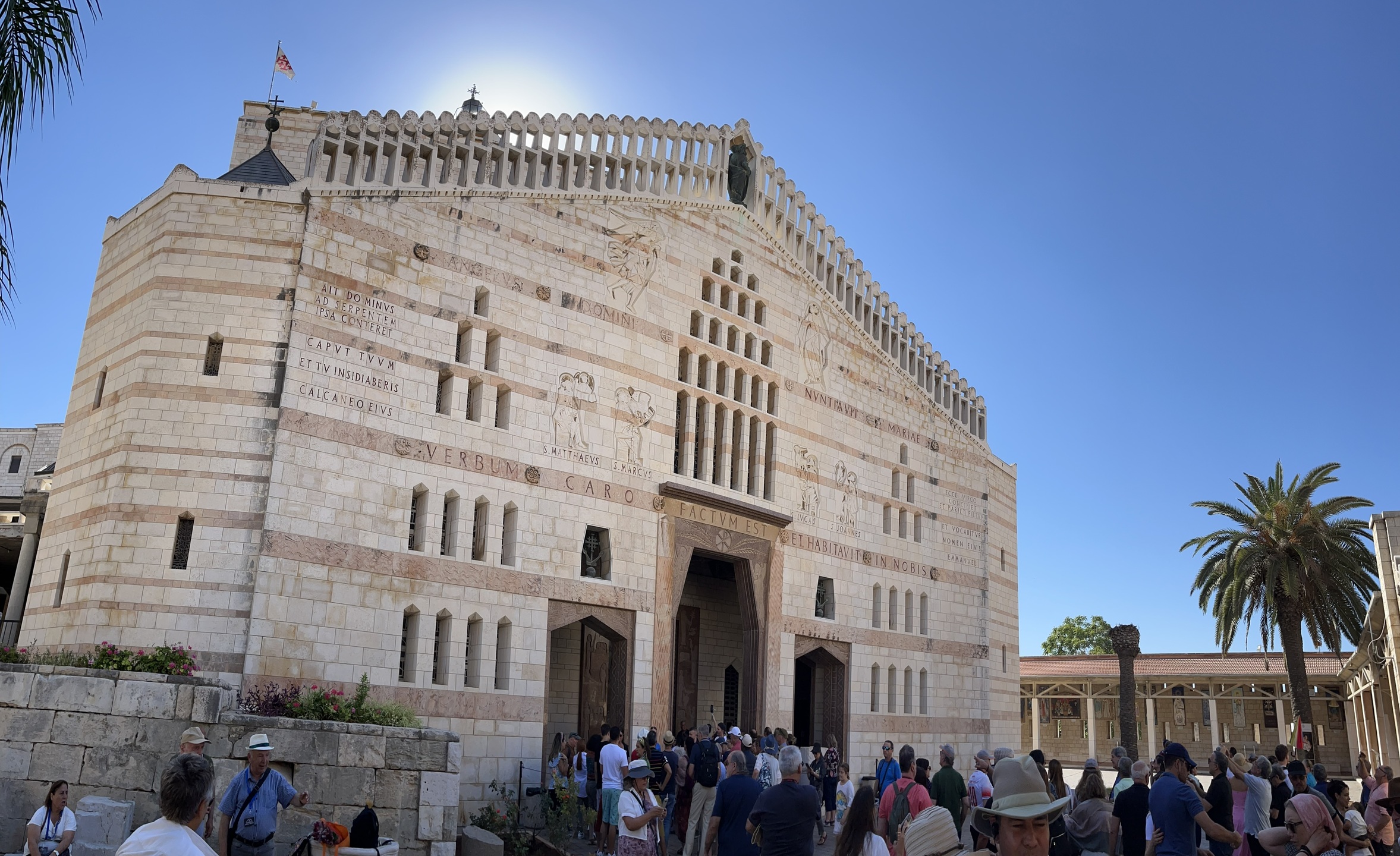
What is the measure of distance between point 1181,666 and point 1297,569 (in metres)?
21.1

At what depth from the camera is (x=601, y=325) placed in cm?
2294

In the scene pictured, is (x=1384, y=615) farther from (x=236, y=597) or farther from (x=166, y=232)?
(x=166, y=232)

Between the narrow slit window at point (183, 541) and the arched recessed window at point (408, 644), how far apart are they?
11.9ft

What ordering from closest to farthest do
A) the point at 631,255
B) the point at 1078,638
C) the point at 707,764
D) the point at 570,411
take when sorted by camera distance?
the point at 707,764
the point at 570,411
the point at 631,255
the point at 1078,638

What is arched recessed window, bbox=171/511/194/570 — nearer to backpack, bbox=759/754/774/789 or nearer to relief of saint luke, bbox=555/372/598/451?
relief of saint luke, bbox=555/372/598/451

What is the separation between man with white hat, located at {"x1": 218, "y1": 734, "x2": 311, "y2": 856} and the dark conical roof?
42.4 ft

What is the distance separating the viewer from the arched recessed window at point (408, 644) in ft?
61.3

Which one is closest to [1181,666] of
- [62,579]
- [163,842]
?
[62,579]

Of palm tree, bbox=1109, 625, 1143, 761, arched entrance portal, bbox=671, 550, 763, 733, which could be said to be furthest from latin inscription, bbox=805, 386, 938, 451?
palm tree, bbox=1109, 625, 1143, 761

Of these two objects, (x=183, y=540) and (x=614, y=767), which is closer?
(x=614, y=767)

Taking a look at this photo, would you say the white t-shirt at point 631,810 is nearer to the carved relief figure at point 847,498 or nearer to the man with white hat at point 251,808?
the man with white hat at point 251,808

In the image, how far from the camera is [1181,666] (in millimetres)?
50000

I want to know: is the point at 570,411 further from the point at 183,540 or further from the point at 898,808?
the point at 898,808

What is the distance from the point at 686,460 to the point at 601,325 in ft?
11.8
